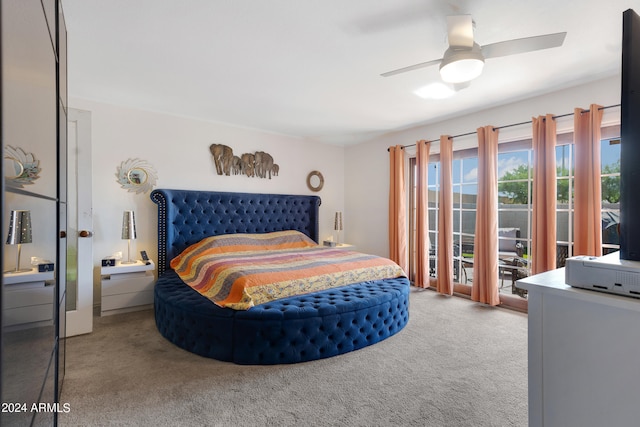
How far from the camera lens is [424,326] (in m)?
3.03

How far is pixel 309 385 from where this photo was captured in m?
2.01

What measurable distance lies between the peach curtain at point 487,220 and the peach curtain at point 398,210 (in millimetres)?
1116

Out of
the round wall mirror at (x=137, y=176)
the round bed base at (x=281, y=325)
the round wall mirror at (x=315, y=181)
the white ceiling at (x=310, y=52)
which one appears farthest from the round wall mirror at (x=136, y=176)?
the round wall mirror at (x=315, y=181)

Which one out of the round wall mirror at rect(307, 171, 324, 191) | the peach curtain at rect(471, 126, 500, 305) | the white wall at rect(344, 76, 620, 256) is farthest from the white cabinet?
the round wall mirror at rect(307, 171, 324, 191)

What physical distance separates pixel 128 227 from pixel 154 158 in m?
0.99

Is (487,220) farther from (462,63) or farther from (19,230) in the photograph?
(19,230)

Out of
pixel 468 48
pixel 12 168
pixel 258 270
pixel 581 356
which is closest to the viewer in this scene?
pixel 12 168

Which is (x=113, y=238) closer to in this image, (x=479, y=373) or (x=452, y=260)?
(x=479, y=373)

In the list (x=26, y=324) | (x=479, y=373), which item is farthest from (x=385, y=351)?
(x=26, y=324)

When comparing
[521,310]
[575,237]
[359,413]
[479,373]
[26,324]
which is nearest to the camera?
[26,324]

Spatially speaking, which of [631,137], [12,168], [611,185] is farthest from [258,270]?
[611,185]

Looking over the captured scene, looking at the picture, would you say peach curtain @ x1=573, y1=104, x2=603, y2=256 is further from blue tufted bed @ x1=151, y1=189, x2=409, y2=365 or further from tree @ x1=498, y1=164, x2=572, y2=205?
blue tufted bed @ x1=151, y1=189, x2=409, y2=365

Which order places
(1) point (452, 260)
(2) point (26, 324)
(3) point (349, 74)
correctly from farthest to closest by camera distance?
(1) point (452, 260) < (3) point (349, 74) < (2) point (26, 324)

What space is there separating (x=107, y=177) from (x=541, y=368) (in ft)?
14.3
